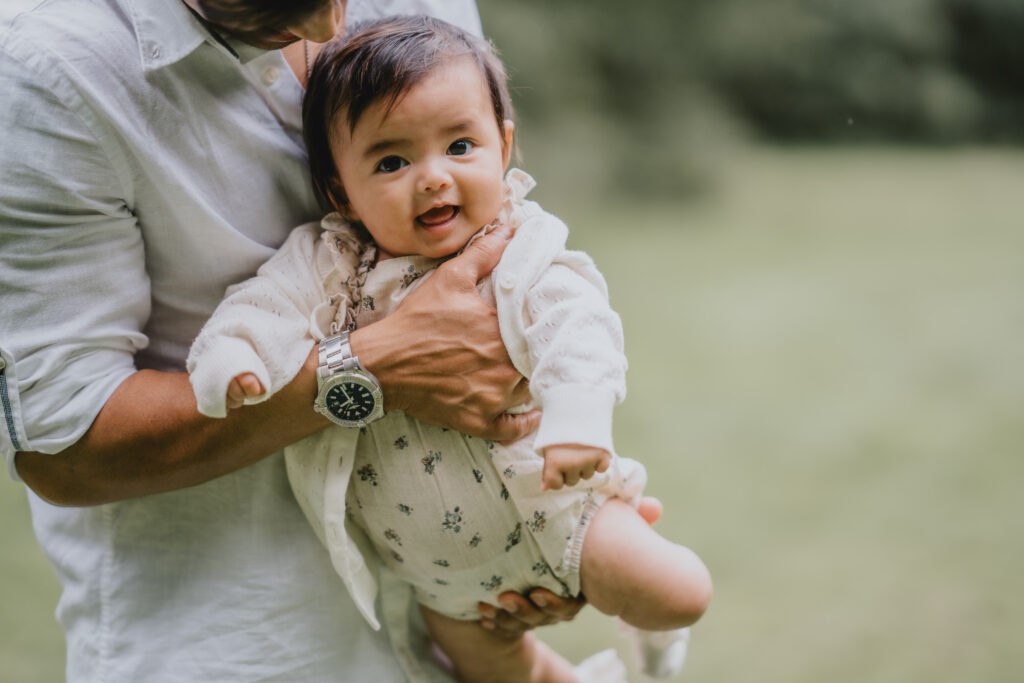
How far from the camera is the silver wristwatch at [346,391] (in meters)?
1.09

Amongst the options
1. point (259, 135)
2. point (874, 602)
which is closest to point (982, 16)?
point (874, 602)

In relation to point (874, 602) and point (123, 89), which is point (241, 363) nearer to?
point (123, 89)

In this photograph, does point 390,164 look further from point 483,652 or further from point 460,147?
point 483,652

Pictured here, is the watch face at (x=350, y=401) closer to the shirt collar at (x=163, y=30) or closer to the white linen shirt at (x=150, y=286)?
the white linen shirt at (x=150, y=286)

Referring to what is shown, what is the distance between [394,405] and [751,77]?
5.79 m

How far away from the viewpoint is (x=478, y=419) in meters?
1.12

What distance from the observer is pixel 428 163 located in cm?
112

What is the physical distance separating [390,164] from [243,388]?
329 millimetres

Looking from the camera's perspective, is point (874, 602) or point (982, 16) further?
point (982, 16)

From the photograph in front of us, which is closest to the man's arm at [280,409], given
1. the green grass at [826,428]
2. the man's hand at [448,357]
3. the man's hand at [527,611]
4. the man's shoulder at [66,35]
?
the man's hand at [448,357]

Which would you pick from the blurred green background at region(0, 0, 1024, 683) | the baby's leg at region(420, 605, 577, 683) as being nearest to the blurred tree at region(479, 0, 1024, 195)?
the blurred green background at region(0, 0, 1024, 683)

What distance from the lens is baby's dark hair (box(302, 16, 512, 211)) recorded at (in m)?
1.11

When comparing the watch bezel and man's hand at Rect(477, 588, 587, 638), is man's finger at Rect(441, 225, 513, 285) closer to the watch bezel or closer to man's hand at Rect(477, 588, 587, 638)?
the watch bezel

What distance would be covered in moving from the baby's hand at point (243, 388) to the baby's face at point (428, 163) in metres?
0.26
